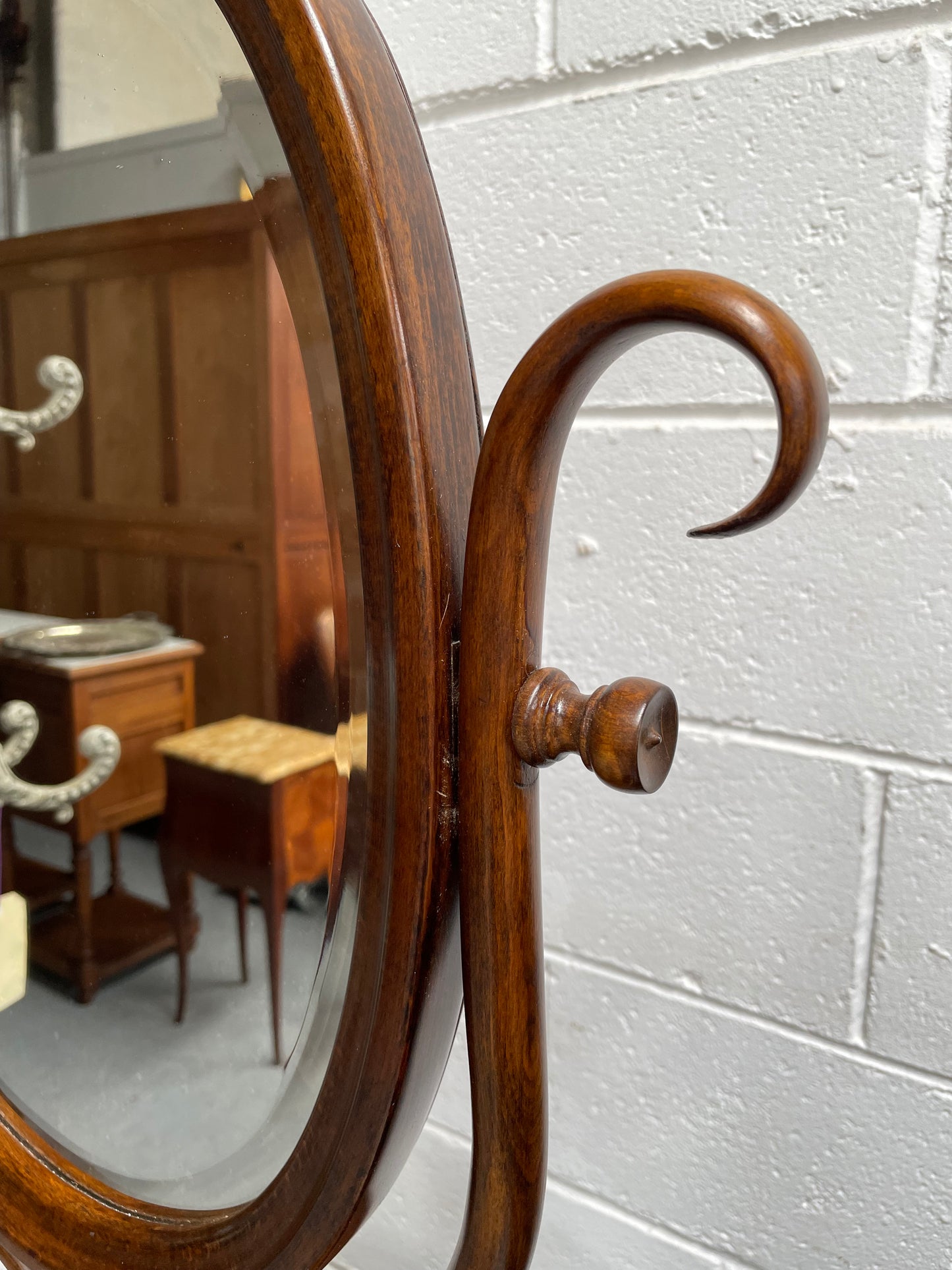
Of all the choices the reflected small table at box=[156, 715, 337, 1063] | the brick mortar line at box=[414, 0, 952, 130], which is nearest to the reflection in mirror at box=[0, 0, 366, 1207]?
the reflected small table at box=[156, 715, 337, 1063]

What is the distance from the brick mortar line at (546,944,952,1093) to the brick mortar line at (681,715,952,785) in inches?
5.5

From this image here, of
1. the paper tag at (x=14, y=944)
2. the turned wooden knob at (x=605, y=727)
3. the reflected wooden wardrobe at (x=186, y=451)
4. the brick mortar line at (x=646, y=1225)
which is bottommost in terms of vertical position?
the brick mortar line at (x=646, y=1225)

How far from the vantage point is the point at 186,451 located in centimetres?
35

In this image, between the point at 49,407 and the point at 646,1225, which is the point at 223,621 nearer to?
the point at 49,407

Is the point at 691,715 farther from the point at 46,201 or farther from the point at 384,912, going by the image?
the point at 46,201

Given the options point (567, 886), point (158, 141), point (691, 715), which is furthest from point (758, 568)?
point (158, 141)

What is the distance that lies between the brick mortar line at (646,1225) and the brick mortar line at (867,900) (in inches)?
6.2

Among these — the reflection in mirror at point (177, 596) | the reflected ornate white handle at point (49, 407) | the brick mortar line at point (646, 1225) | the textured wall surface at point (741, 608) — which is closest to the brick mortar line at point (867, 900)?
the textured wall surface at point (741, 608)

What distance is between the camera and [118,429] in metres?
0.38

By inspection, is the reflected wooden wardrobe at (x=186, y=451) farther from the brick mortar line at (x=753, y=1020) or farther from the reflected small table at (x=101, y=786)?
the brick mortar line at (x=753, y=1020)

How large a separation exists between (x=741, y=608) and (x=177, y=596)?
27 cm

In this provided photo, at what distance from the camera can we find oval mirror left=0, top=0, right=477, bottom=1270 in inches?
10.6

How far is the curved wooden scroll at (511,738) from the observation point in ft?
0.80

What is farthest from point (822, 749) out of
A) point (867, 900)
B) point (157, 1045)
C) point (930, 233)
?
point (157, 1045)
